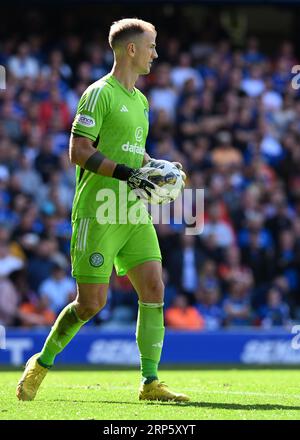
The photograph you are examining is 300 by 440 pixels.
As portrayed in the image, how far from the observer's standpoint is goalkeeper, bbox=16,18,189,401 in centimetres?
739

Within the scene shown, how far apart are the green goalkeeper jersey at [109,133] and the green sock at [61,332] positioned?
0.72 m

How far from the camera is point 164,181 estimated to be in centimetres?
733

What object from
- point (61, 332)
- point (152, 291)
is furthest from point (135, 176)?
point (61, 332)

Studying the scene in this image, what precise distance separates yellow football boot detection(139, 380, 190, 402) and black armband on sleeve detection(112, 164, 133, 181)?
1.52 m

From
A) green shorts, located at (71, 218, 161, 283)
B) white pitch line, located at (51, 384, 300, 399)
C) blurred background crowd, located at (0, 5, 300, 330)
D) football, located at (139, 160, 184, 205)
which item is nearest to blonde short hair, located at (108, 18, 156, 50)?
football, located at (139, 160, 184, 205)

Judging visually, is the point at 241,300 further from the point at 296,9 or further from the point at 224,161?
the point at 296,9

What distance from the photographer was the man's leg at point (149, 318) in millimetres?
7520

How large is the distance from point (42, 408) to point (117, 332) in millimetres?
7347

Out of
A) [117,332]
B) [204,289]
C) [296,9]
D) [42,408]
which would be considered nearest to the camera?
[42,408]

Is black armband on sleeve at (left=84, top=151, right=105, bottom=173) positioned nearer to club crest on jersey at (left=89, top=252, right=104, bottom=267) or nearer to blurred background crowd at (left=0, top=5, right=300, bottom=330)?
club crest on jersey at (left=89, top=252, right=104, bottom=267)

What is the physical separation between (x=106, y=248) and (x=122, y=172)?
2.04 ft

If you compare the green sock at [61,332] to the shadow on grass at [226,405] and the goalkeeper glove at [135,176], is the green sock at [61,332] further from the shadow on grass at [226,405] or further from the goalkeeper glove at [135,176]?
→ the goalkeeper glove at [135,176]

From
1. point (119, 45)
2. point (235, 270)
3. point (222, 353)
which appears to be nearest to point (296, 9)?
point (235, 270)
